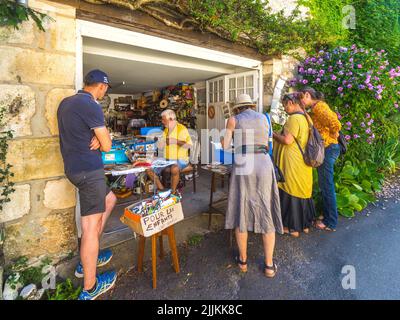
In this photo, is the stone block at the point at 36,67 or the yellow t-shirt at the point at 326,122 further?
the yellow t-shirt at the point at 326,122

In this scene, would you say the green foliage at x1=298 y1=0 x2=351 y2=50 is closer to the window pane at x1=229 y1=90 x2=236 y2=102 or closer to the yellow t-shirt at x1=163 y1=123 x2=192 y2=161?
the window pane at x1=229 y1=90 x2=236 y2=102

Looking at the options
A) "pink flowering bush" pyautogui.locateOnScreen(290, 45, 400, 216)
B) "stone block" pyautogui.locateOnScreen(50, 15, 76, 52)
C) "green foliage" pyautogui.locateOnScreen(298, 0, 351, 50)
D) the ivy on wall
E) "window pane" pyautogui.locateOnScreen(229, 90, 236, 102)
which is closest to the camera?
"stone block" pyautogui.locateOnScreen(50, 15, 76, 52)

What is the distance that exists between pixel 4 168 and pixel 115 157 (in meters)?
1.21

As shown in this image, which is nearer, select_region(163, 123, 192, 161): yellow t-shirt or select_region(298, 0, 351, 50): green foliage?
select_region(163, 123, 192, 161): yellow t-shirt

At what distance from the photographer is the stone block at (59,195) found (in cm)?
237

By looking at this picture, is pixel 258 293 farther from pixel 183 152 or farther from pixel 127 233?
pixel 183 152

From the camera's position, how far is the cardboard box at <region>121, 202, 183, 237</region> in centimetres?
211

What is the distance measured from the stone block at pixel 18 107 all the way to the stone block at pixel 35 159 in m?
0.11

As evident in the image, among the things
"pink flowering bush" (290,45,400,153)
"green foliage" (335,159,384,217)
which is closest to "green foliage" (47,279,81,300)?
"green foliage" (335,159,384,217)

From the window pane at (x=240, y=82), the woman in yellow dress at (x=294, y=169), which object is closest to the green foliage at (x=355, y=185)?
the woman in yellow dress at (x=294, y=169)

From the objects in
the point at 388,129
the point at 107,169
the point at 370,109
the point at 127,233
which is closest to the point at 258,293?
the point at 127,233

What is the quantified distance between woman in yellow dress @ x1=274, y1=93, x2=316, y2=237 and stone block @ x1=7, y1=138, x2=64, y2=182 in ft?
8.54

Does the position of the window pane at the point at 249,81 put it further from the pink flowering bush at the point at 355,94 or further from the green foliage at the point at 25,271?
the green foliage at the point at 25,271

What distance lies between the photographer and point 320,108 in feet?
10.6
